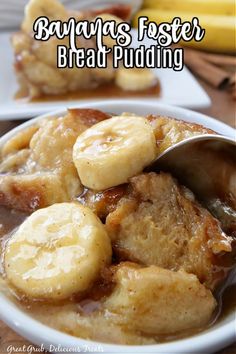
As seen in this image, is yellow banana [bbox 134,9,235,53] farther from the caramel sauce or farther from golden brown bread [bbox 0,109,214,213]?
golden brown bread [bbox 0,109,214,213]

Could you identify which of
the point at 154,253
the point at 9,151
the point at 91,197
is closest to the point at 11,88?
the point at 9,151

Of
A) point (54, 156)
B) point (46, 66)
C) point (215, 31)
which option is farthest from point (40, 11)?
point (54, 156)

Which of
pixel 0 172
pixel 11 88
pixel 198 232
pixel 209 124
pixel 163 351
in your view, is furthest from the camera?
pixel 11 88

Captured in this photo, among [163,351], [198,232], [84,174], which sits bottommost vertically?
[163,351]

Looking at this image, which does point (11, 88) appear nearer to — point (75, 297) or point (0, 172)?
point (0, 172)

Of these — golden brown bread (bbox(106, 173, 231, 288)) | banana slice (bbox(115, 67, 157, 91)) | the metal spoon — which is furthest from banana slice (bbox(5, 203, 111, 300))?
banana slice (bbox(115, 67, 157, 91))

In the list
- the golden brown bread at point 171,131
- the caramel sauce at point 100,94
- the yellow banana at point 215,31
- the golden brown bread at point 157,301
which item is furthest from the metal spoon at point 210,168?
the yellow banana at point 215,31

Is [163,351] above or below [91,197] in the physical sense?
below
